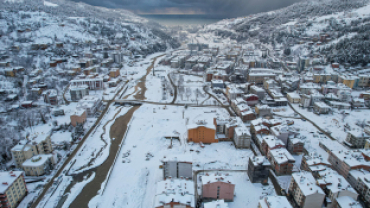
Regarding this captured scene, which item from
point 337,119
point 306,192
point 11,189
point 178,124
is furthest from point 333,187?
point 11,189

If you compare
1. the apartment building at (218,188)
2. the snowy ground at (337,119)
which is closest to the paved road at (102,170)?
the apartment building at (218,188)

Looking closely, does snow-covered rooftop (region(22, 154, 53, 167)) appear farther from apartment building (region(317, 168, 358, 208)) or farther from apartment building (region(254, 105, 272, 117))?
apartment building (region(254, 105, 272, 117))

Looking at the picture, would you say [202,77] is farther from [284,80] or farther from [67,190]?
[67,190]

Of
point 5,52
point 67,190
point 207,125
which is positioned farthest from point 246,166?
point 5,52

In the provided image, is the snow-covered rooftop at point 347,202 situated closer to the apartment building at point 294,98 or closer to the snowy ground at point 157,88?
the apartment building at point 294,98

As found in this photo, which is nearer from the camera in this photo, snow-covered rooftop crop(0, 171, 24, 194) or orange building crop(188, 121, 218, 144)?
snow-covered rooftop crop(0, 171, 24, 194)

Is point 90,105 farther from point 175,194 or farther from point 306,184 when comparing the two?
point 306,184

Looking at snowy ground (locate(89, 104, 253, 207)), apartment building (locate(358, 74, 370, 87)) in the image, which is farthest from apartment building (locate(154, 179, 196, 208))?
apartment building (locate(358, 74, 370, 87))
